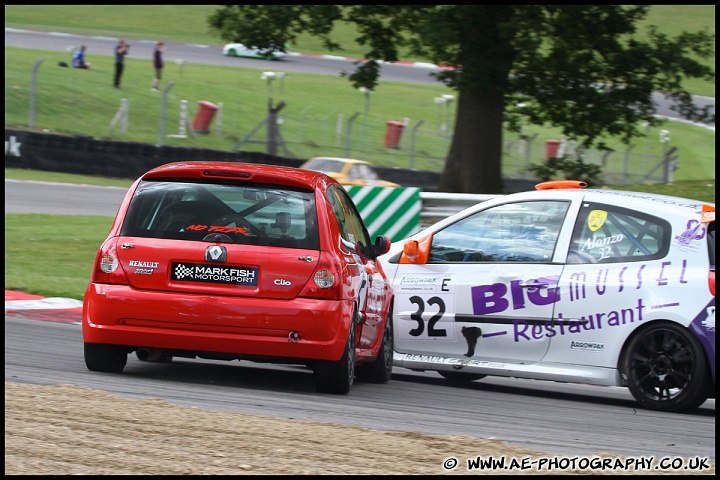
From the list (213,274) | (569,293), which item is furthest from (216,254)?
(569,293)

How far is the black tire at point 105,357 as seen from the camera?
7.66 metres

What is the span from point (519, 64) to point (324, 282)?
41.3 ft

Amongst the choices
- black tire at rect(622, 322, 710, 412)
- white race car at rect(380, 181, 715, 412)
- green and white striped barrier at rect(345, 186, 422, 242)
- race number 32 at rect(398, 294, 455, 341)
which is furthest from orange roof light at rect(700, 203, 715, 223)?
green and white striped barrier at rect(345, 186, 422, 242)

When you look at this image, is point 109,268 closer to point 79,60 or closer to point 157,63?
point 157,63

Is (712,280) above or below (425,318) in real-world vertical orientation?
above

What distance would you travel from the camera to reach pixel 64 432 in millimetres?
A: 5406

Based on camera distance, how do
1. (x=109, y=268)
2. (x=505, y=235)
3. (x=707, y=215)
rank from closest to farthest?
1. (x=109, y=268)
2. (x=707, y=215)
3. (x=505, y=235)

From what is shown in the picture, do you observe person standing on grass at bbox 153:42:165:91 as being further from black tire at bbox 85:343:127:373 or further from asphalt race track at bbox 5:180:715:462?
black tire at bbox 85:343:127:373

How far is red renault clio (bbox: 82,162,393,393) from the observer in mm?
7301

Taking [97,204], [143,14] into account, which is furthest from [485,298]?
[143,14]

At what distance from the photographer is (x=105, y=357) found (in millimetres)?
7719

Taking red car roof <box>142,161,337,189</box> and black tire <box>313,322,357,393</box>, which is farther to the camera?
red car roof <box>142,161,337,189</box>

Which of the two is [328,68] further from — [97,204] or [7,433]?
[7,433]

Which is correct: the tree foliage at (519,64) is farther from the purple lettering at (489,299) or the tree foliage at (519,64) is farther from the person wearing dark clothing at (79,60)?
the person wearing dark clothing at (79,60)
